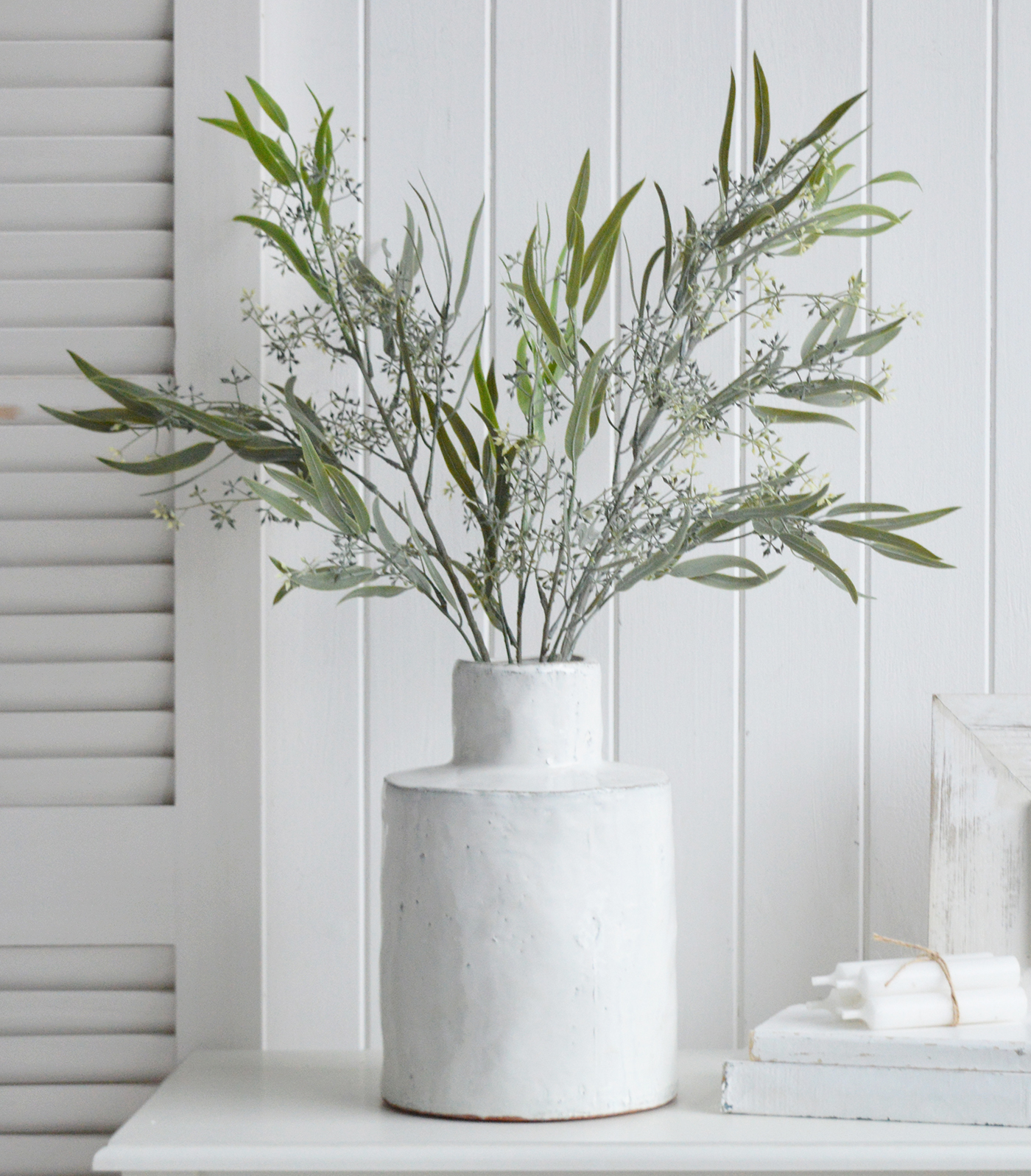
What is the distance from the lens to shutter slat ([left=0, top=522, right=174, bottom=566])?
969 mm

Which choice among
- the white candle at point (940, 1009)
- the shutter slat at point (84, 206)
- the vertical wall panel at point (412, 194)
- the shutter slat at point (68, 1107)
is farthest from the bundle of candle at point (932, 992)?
the shutter slat at point (84, 206)

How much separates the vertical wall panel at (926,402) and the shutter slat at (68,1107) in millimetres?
654

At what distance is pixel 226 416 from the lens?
2.89 feet

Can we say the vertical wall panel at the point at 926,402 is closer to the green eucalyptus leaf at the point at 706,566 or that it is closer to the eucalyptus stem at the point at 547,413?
the eucalyptus stem at the point at 547,413

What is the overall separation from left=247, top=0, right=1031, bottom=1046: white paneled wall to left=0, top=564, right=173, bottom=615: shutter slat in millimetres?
109

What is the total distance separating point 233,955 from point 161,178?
66 cm

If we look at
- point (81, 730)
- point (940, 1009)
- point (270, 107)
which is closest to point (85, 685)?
point (81, 730)

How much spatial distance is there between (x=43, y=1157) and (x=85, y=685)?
0.39 meters

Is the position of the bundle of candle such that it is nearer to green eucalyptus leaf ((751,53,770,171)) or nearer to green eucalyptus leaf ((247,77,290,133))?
green eucalyptus leaf ((751,53,770,171))

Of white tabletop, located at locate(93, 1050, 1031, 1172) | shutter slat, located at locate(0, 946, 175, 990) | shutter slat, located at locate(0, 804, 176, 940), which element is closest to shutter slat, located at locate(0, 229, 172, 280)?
shutter slat, located at locate(0, 804, 176, 940)

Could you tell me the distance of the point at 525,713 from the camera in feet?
2.56

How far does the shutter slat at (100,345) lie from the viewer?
973mm

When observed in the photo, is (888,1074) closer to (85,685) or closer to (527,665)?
(527,665)

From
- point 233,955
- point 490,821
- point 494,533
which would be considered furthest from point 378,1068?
point 494,533
